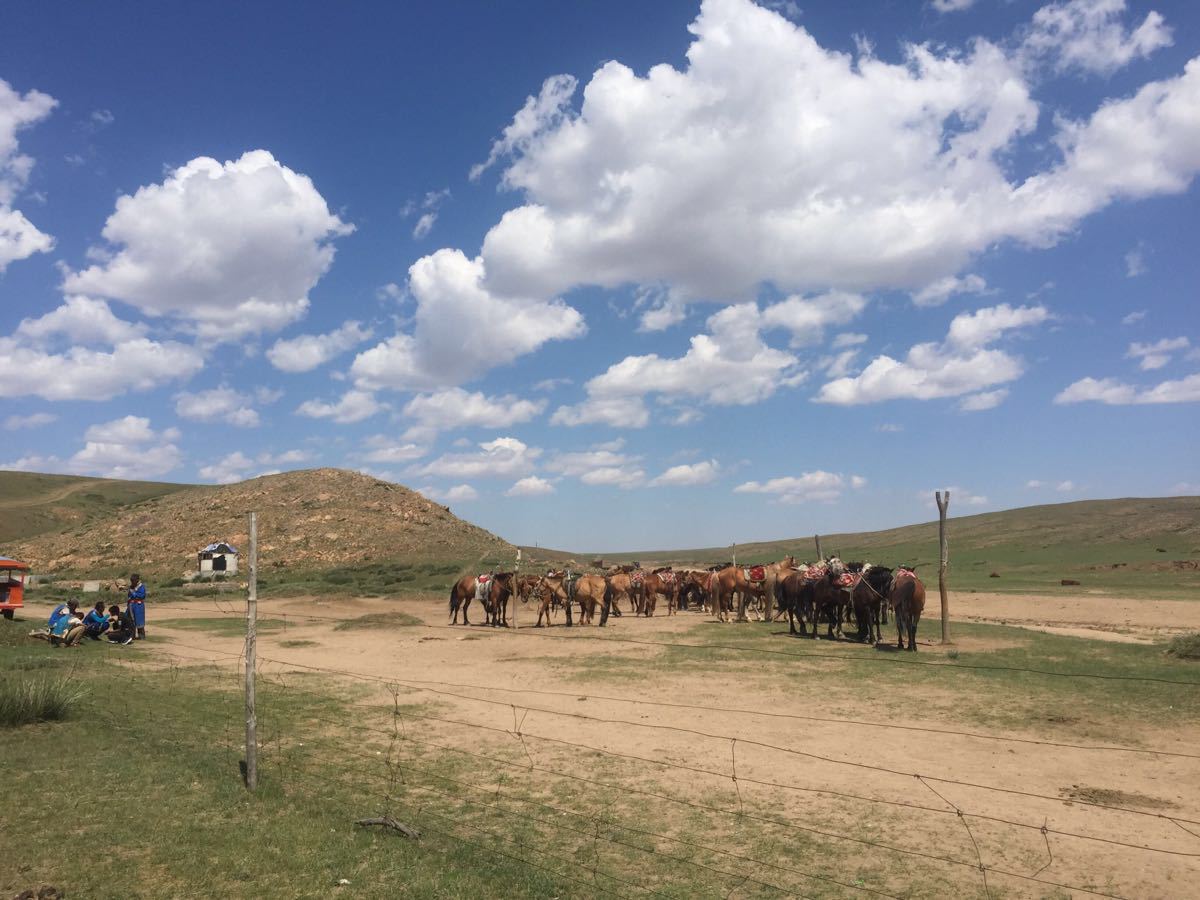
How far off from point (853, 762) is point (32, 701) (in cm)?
1058

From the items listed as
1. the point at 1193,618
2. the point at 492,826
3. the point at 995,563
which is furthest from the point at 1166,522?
the point at 492,826

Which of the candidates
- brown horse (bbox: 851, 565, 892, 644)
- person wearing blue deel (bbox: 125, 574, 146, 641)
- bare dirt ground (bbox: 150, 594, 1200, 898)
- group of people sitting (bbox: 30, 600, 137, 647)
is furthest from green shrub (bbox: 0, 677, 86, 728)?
brown horse (bbox: 851, 565, 892, 644)

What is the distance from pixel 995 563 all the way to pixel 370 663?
64.0 meters

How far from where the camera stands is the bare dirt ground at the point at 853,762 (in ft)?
21.3

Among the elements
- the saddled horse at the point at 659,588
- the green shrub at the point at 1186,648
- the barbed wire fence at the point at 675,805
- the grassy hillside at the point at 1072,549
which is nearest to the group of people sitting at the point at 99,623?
the barbed wire fence at the point at 675,805

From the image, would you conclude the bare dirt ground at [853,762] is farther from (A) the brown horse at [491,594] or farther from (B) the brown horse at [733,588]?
(B) the brown horse at [733,588]

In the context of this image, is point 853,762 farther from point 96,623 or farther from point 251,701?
point 96,623

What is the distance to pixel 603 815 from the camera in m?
7.55

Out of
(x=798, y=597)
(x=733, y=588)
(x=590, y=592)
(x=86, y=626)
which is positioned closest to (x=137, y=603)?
(x=86, y=626)

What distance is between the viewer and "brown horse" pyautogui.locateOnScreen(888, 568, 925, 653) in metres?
18.2

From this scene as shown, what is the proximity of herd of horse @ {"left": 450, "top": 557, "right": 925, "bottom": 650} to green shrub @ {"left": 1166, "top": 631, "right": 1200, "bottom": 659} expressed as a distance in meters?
5.07

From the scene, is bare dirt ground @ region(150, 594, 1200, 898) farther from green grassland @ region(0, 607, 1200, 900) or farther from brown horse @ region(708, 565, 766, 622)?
brown horse @ region(708, 565, 766, 622)

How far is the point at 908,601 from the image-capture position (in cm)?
1838

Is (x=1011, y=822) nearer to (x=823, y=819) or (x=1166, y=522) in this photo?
(x=823, y=819)
